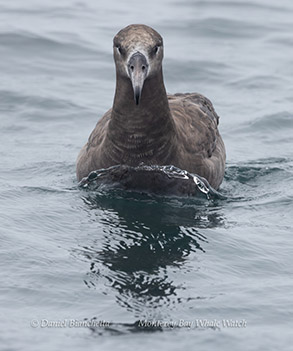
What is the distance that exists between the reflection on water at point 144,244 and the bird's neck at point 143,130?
1.42 feet

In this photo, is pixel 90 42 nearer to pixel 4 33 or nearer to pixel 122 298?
pixel 4 33

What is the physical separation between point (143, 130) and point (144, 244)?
5.08 ft

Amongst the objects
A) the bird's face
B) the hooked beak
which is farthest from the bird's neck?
the hooked beak

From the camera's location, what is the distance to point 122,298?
7121 millimetres

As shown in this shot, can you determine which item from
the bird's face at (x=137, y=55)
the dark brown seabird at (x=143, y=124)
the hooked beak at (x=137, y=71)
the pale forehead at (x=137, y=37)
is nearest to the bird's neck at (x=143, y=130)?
the dark brown seabird at (x=143, y=124)

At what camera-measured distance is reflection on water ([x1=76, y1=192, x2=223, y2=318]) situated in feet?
23.9

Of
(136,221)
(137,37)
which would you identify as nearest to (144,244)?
(136,221)

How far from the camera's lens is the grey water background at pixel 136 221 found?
6.78m

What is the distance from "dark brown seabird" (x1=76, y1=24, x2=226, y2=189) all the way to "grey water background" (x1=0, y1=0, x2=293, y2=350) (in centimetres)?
40

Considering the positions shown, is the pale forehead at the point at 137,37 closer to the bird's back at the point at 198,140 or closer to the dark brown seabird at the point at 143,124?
the dark brown seabird at the point at 143,124

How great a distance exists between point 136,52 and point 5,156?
11.1ft

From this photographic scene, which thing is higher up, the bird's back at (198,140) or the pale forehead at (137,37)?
the pale forehead at (137,37)

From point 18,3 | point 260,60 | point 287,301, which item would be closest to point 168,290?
point 287,301

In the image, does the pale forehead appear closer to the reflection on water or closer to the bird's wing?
the bird's wing
